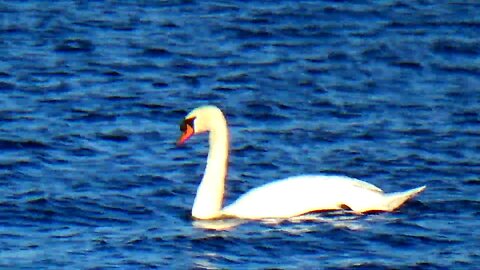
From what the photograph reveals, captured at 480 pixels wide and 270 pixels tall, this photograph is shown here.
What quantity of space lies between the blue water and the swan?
142mm

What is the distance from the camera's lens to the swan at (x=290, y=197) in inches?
528

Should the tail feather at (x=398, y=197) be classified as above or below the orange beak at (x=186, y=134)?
below

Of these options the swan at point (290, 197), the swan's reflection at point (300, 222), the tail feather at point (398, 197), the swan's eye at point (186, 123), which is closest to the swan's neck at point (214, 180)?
the swan at point (290, 197)

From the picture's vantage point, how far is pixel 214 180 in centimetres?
1376

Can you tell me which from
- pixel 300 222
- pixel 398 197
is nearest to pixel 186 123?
pixel 300 222

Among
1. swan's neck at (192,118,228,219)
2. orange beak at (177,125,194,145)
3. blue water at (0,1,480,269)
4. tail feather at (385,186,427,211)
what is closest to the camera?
blue water at (0,1,480,269)

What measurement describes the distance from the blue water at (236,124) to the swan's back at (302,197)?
0.14 metres

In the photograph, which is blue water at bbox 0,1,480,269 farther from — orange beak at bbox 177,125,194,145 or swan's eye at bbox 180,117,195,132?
swan's eye at bbox 180,117,195,132

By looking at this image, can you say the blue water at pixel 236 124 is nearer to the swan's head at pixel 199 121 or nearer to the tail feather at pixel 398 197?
the tail feather at pixel 398 197

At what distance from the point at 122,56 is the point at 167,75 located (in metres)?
1.17

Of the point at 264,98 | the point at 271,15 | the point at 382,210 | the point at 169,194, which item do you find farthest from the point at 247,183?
the point at 271,15

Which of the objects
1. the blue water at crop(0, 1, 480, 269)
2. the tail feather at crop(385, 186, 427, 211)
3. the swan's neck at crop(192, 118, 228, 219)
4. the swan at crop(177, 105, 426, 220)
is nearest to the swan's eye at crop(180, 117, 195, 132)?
the swan at crop(177, 105, 426, 220)

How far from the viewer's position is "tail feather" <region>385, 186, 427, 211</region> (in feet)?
43.8

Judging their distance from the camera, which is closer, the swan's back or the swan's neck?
the swan's back
